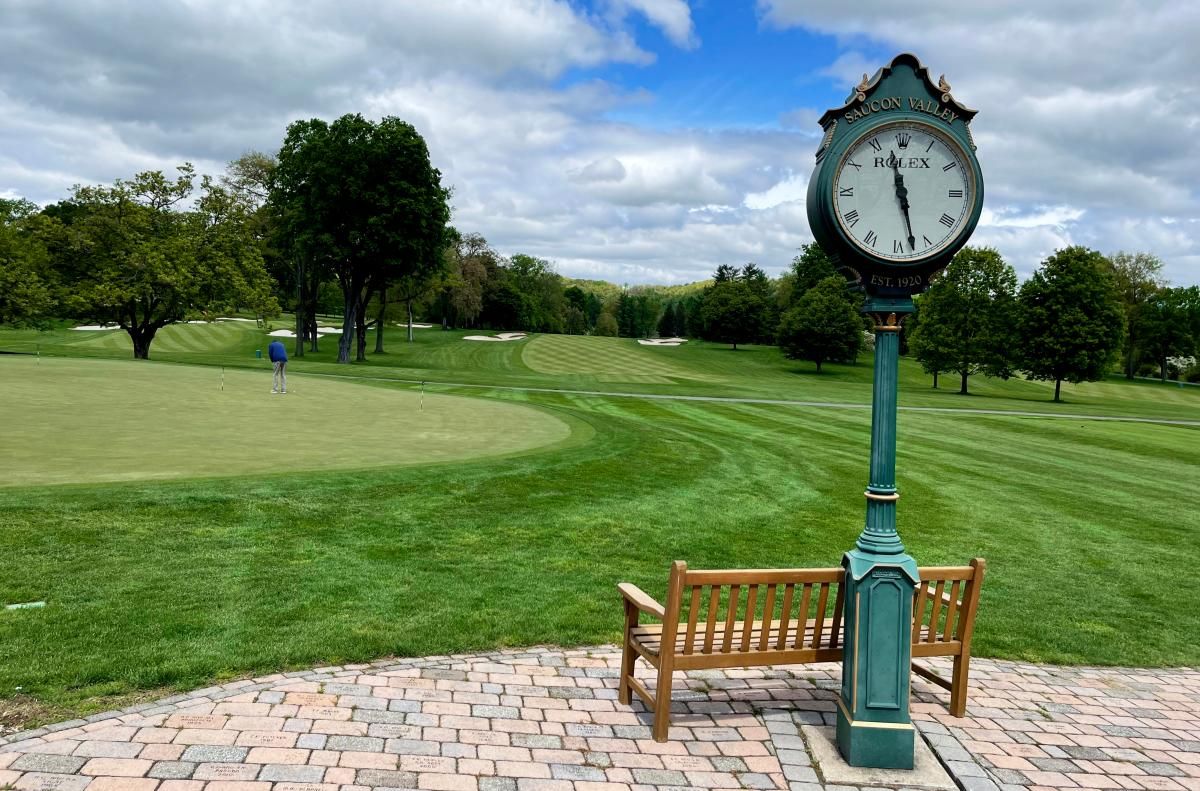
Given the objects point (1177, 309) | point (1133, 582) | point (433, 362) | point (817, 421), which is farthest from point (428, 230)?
point (1177, 309)

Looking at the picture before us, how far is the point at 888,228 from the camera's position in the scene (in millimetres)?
5492

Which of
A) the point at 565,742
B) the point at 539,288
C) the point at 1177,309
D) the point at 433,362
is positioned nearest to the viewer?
the point at 565,742

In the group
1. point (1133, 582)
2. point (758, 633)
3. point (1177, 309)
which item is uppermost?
point (1177, 309)

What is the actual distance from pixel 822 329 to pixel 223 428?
6187 cm

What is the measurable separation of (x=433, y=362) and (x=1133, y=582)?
5904 cm

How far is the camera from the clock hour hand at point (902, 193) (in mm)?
5480

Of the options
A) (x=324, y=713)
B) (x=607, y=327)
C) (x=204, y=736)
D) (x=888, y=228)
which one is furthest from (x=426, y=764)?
(x=607, y=327)

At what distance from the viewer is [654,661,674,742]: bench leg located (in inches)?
202

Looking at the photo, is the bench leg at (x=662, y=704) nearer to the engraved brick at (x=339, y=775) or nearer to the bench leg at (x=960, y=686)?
the engraved brick at (x=339, y=775)

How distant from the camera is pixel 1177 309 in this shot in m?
82.8

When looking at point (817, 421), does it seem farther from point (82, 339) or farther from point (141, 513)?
point (82, 339)

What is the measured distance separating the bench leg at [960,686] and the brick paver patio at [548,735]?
8cm

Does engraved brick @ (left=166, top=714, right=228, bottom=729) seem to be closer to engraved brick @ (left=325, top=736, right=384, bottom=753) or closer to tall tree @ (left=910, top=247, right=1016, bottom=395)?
engraved brick @ (left=325, top=736, right=384, bottom=753)

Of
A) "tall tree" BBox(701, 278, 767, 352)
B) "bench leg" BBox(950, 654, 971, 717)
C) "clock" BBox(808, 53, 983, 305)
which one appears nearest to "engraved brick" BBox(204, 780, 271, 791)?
"bench leg" BBox(950, 654, 971, 717)
